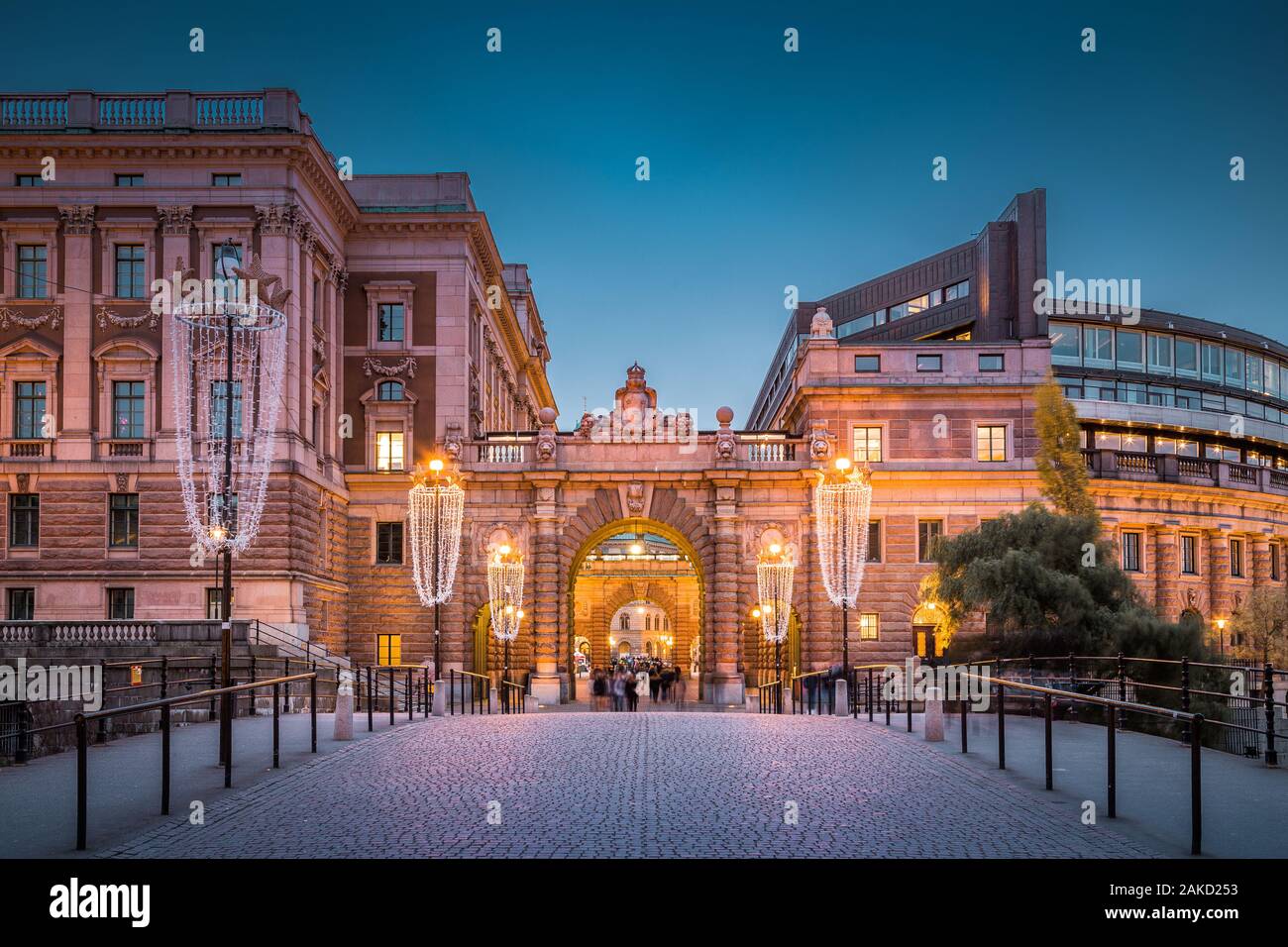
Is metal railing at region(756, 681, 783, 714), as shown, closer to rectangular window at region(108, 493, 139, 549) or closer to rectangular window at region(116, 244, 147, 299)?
rectangular window at region(108, 493, 139, 549)

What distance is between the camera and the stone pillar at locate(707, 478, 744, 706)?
154ft

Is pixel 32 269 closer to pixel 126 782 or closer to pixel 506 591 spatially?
pixel 506 591

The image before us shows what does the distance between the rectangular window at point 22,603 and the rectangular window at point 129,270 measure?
10.9 metres

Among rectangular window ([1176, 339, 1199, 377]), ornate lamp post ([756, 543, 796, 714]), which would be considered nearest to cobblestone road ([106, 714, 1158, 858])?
ornate lamp post ([756, 543, 796, 714])

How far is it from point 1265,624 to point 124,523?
4241cm

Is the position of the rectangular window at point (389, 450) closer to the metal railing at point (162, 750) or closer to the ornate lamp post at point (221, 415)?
the ornate lamp post at point (221, 415)

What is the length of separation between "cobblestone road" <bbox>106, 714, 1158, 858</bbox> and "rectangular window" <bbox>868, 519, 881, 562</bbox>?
102 ft

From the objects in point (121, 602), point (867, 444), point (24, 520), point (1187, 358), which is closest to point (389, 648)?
point (121, 602)

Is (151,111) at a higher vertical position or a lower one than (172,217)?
higher

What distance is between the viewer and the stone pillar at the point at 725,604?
154 ft

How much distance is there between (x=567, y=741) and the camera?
63.7ft

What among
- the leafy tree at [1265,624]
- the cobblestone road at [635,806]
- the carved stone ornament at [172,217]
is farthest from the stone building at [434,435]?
the cobblestone road at [635,806]

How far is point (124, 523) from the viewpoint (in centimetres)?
4288
